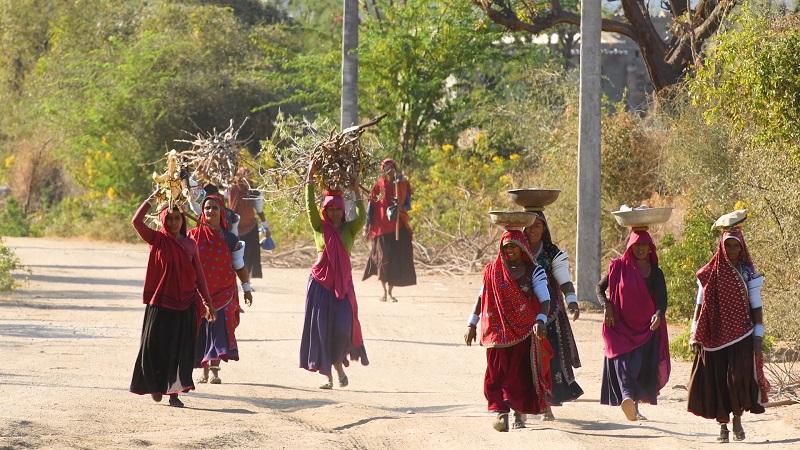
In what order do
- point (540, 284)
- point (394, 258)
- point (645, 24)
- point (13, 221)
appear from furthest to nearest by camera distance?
point (13, 221) < point (645, 24) < point (394, 258) < point (540, 284)

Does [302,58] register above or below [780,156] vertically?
above

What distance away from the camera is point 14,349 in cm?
1277

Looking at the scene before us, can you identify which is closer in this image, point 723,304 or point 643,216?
point 723,304

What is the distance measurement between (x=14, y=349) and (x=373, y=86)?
15503 millimetres

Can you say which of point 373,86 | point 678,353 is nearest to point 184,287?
point 678,353

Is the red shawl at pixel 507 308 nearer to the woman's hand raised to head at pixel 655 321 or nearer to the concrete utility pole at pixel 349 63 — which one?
the woman's hand raised to head at pixel 655 321

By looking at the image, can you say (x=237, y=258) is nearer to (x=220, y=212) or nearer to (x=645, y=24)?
(x=220, y=212)

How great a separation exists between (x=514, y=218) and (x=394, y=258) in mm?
9290

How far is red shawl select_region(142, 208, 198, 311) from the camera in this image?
31.6ft

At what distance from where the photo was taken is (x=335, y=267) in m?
10.9

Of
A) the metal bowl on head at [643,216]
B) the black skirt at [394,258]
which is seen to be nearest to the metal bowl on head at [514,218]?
the metal bowl on head at [643,216]

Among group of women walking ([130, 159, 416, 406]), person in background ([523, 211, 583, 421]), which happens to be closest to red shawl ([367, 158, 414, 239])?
group of women walking ([130, 159, 416, 406])

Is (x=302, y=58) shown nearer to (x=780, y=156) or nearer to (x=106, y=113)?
(x=106, y=113)

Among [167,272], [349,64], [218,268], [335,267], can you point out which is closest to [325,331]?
[335,267]
